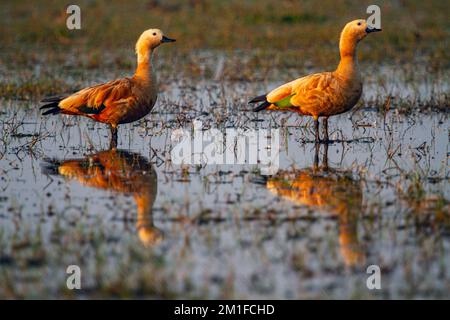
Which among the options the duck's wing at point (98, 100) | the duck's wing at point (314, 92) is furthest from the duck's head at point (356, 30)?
the duck's wing at point (98, 100)

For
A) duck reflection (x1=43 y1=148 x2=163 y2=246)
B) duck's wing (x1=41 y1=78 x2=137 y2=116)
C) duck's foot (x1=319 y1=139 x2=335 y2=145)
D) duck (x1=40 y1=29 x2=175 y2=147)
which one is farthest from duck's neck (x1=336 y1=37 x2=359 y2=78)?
duck reflection (x1=43 y1=148 x2=163 y2=246)

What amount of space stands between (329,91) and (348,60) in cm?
51

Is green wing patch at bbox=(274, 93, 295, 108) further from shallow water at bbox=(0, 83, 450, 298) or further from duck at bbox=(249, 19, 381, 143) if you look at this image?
shallow water at bbox=(0, 83, 450, 298)

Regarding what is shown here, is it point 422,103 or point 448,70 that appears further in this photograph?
point 448,70

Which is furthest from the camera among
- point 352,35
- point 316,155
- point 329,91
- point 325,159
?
point 352,35

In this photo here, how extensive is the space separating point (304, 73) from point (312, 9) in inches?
462

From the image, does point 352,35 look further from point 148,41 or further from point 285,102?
point 148,41

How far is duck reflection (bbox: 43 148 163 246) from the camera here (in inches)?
287

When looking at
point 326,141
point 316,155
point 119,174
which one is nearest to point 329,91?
point 326,141

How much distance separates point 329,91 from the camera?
9828 millimetres

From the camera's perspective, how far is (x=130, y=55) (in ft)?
64.0

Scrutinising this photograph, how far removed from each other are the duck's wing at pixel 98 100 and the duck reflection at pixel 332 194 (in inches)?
95.9

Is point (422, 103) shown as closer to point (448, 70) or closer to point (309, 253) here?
point (448, 70)

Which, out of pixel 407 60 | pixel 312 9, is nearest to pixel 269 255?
pixel 407 60
